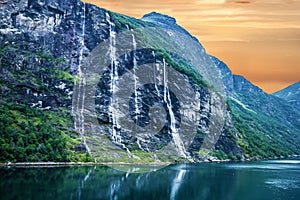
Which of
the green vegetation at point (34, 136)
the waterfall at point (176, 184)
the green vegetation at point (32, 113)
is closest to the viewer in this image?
the waterfall at point (176, 184)

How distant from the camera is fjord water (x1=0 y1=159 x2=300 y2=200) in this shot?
81.5 metres

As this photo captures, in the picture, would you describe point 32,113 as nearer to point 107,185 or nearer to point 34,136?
point 34,136

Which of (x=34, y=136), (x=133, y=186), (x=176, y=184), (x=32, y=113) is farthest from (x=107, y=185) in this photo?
(x=32, y=113)

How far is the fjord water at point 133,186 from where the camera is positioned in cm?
8150

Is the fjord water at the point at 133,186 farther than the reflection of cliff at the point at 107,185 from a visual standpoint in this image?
Yes

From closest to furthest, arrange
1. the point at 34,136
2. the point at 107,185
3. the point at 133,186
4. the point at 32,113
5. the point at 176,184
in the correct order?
the point at 107,185, the point at 133,186, the point at 176,184, the point at 34,136, the point at 32,113

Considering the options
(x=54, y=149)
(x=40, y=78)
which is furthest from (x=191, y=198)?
(x=40, y=78)

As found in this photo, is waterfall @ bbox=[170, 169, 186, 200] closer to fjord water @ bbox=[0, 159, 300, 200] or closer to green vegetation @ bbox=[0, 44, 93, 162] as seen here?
fjord water @ bbox=[0, 159, 300, 200]

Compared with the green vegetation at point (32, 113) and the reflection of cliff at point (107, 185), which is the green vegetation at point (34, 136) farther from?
the reflection of cliff at point (107, 185)

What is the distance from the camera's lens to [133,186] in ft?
315

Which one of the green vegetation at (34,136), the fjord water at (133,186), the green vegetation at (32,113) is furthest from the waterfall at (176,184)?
the green vegetation at (32,113)

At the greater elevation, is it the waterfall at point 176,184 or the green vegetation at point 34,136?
the green vegetation at point 34,136

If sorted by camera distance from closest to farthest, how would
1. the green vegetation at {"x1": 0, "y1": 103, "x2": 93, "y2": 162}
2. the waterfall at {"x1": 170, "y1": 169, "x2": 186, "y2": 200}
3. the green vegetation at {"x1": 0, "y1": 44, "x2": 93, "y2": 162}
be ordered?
the waterfall at {"x1": 170, "y1": 169, "x2": 186, "y2": 200} < the green vegetation at {"x1": 0, "y1": 103, "x2": 93, "y2": 162} < the green vegetation at {"x1": 0, "y1": 44, "x2": 93, "y2": 162}

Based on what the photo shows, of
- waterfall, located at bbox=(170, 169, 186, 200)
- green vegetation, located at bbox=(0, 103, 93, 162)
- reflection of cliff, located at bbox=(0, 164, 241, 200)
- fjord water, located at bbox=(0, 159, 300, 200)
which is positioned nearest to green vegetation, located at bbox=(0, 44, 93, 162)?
green vegetation, located at bbox=(0, 103, 93, 162)
